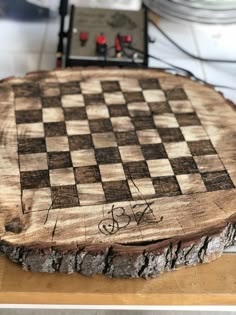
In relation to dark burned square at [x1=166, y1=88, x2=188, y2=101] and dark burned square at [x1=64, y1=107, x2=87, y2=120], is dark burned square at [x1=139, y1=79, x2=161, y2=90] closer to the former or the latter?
dark burned square at [x1=166, y1=88, x2=188, y2=101]

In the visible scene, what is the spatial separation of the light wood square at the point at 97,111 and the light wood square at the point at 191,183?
0.20 m

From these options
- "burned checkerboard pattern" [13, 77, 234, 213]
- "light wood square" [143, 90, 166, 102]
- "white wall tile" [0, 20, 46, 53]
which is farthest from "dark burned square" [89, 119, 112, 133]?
"white wall tile" [0, 20, 46, 53]

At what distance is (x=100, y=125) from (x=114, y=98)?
9 cm

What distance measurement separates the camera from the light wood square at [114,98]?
0.97m

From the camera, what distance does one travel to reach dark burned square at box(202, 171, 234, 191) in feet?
2.62

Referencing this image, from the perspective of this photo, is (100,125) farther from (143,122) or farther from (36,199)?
(36,199)

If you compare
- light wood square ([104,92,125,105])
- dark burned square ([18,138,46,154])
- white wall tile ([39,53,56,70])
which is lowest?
white wall tile ([39,53,56,70])

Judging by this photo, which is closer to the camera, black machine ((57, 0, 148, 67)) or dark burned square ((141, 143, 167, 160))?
dark burned square ((141, 143, 167, 160))

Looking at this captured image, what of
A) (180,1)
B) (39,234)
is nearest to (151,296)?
(39,234)

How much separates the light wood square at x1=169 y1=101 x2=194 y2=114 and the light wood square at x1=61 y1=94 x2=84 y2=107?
17cm

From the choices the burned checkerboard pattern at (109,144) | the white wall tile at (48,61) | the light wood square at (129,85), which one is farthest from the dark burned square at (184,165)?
the white wall tile at (48,61)

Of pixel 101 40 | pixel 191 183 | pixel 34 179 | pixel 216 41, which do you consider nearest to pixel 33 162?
pixel 34 179

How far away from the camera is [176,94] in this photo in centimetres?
100

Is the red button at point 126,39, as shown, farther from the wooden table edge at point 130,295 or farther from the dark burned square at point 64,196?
the wooden table edge at point 130,295
